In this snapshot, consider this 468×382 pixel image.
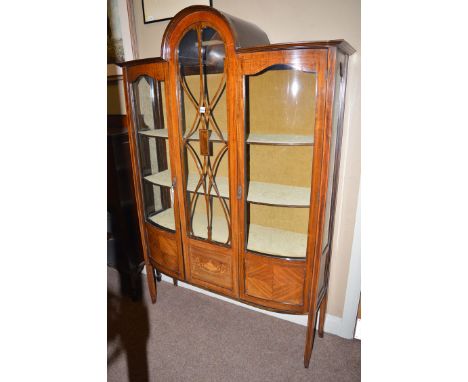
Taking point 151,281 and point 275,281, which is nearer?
point 275,281

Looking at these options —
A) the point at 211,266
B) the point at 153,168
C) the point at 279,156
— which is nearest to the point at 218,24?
the point at 279,156

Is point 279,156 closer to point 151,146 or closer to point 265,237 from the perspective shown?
point 265,237

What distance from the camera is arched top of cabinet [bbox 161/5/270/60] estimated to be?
1291 millimetres

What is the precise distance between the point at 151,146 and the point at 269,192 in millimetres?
859

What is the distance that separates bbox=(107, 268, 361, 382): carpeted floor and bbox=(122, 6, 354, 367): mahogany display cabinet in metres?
0.15

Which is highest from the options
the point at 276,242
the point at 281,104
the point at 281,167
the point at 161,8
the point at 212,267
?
the point at 161,8

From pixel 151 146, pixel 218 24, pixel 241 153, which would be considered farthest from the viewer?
pixel 151 146

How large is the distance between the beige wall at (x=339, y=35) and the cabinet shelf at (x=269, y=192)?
0.27 metres

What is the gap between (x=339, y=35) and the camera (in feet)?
4.61

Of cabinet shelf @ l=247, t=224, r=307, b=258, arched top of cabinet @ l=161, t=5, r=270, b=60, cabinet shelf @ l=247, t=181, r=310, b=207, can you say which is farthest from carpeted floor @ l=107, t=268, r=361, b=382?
arched top of cabinet @ l=161, t=5, r=270, b=60

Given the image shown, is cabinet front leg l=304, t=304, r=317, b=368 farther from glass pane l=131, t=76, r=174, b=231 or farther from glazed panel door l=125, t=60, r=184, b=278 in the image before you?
glass pane l=131, t=76, r=174, b=231

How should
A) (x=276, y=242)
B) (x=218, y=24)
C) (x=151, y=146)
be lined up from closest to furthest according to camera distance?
(x=218, y=24) → (x=276, y=242) → (x=151, y=146)

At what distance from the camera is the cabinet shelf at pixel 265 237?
5.19 ft
